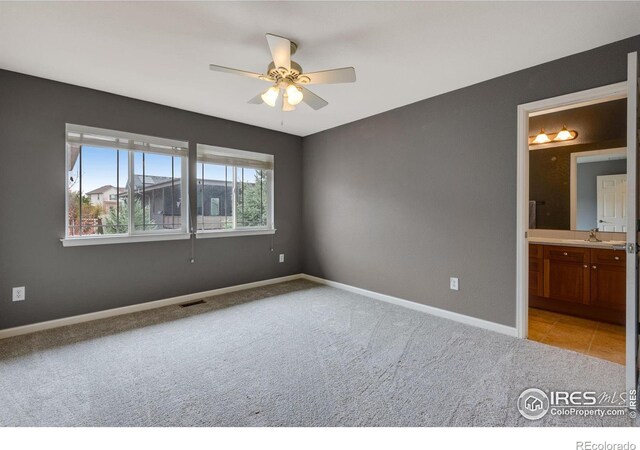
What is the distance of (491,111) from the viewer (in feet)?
9.22

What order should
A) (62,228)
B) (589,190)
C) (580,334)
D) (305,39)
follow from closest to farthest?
(305,39) → (580,334) → (62,228) → (589,190)

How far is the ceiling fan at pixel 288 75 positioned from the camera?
6.61ft

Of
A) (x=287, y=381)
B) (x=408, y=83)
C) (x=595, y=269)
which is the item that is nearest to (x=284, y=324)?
(x=287, y=381)

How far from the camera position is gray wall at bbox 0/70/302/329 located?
268 centimetres

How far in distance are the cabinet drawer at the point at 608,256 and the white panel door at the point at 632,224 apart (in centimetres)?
170

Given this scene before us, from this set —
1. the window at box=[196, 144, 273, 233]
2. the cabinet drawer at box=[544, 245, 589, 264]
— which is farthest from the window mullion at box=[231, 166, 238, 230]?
the cabinet drawer at box=[544, 245, 589, 264]

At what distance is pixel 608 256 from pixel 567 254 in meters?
0.32

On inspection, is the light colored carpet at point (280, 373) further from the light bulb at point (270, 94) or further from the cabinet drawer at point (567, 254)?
the light bulb at point (270, 94)

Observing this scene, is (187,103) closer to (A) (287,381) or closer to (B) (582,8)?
(A) (287,381)

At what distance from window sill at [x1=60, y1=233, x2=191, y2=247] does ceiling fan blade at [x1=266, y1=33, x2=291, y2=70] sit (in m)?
2.44

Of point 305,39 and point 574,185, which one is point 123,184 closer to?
point 305,39

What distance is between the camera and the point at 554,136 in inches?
147

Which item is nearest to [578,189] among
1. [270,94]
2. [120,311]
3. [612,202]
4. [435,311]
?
[612,202]

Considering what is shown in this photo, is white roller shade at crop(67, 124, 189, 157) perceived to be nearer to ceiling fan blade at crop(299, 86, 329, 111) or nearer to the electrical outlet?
the electrical outlet
